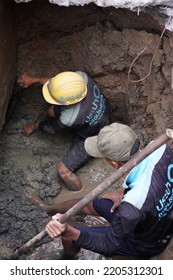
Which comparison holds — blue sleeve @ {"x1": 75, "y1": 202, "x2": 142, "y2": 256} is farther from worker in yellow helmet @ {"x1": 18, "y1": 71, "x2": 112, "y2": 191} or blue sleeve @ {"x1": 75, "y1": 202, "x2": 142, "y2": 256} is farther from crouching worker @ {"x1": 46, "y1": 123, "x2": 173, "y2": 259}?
worker in yellow helmet @ {"x1": 18, "y1": 71, "x2": 112, "y2": 191}

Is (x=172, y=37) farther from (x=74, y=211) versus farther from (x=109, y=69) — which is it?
(x=74, y=211)

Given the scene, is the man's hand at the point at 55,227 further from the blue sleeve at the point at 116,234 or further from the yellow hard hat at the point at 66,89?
the yellow hard hat at the point at 66,89

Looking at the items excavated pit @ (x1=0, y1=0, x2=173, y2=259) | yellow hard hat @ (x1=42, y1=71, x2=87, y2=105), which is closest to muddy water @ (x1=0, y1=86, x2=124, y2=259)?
excavated pit @ (x1=0, y1=0, x2=173, y2=259)

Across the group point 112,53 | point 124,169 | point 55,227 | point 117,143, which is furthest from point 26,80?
point 124,169

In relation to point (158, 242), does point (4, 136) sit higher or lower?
lower

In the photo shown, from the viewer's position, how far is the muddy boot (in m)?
5.27

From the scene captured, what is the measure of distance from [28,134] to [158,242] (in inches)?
76.6

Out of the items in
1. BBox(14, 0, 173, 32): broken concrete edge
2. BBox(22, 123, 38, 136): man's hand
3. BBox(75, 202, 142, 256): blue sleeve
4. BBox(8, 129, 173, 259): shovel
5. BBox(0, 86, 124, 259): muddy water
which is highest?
BBox(14, 0, 173, 32): broken concrete edge

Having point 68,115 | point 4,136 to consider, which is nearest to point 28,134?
point 4,136

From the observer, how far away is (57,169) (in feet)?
17.4

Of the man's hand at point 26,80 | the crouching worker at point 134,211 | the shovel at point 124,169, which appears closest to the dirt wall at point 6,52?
the man's hand at point 26,80

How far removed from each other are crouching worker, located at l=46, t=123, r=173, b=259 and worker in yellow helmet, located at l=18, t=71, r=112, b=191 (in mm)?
703

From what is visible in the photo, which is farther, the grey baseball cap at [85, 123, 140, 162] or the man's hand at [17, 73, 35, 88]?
the man's hand at [17, 73, 35, 88]

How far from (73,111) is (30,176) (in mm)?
756
